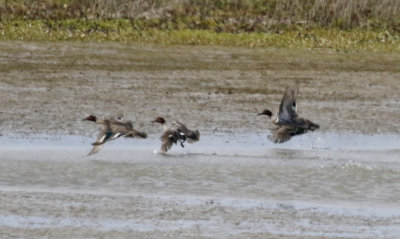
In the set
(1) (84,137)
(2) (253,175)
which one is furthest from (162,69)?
(2) (253,175)

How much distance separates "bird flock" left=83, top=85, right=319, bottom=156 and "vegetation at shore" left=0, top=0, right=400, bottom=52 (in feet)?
51.9

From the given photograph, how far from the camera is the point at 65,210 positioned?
12.0m

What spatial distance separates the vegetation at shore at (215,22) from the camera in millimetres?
34344

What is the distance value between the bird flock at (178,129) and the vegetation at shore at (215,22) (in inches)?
623

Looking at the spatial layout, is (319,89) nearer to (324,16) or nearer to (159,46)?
(159,46)

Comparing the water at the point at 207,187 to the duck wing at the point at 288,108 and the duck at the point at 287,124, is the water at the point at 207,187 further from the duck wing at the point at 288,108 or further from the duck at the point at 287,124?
the duck wing at the point at 288,108

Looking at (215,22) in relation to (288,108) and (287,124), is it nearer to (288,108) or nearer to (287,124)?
(288,108)

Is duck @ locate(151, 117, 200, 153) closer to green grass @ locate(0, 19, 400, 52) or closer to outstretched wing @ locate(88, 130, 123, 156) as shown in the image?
outstretched wing @ locate(88, 130, 123, 156)

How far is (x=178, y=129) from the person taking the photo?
17.0 meters

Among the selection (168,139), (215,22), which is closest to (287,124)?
(168,139)

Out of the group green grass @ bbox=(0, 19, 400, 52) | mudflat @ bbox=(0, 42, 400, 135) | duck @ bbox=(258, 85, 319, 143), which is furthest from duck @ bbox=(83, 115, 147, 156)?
green grass @ bbox=(0, 19, 400, 52)

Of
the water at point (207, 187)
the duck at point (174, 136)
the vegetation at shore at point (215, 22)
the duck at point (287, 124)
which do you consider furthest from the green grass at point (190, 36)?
the duck at point (174, 136)

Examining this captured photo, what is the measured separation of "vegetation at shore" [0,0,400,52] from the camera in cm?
3434

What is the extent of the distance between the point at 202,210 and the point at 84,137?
6.22m
